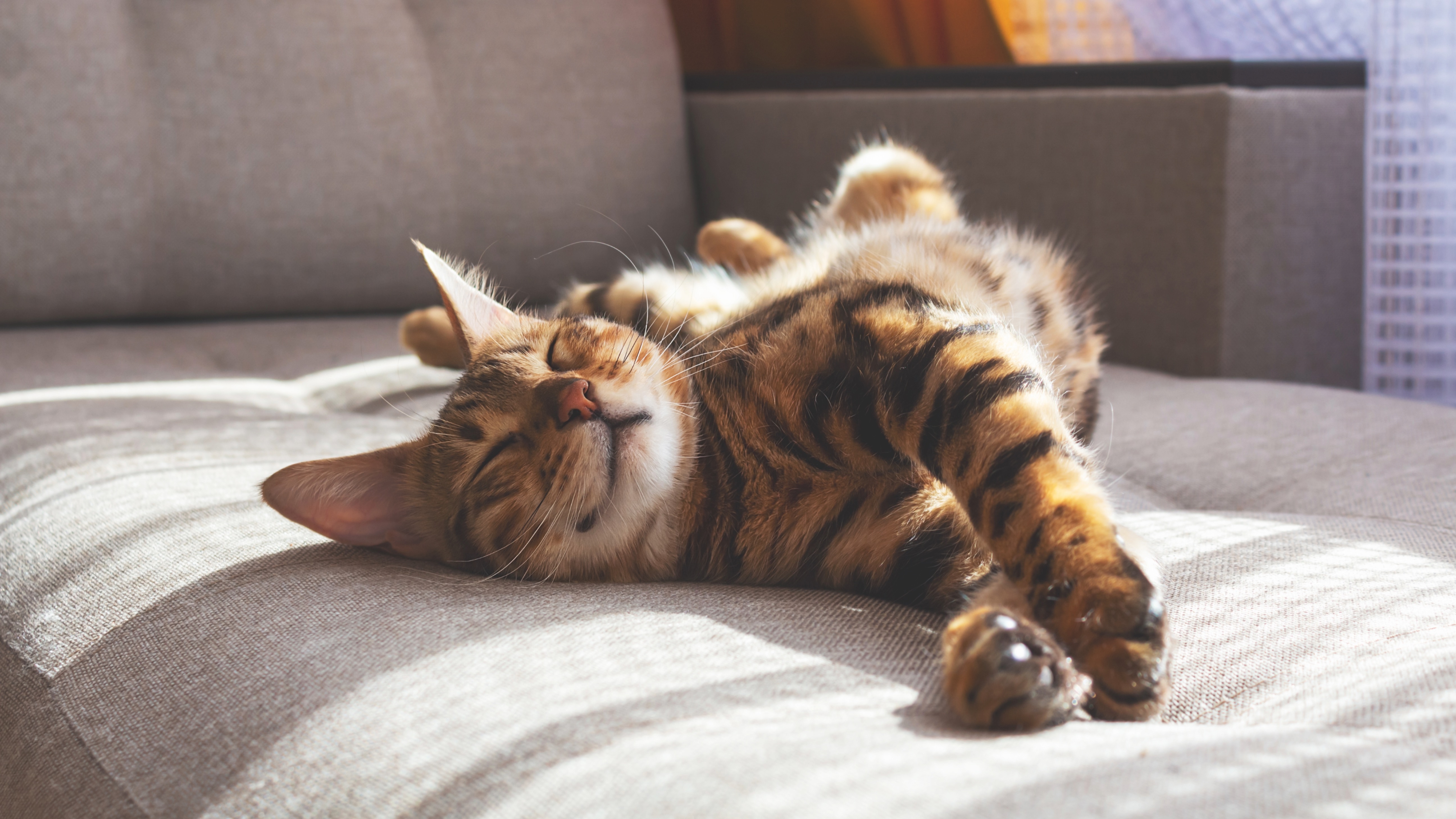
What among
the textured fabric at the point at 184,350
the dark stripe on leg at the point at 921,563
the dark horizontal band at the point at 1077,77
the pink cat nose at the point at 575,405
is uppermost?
the dark horizontal band at the point at 1077,77

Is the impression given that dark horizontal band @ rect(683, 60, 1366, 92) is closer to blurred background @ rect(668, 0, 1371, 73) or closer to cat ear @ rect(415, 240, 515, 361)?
blurred background @ rect(668, 0, 1371, 73)

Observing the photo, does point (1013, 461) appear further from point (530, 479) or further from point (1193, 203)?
point (1193, 203)

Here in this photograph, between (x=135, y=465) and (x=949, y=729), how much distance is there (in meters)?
0.93

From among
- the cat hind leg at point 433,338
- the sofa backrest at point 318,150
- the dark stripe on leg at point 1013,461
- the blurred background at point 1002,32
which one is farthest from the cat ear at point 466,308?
the blurred background at point 1002,32

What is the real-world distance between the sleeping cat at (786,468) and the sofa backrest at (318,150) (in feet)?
3.41

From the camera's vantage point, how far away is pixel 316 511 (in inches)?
36.1

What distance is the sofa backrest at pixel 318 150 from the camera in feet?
6.03

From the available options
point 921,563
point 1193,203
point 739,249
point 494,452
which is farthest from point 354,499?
point 1193,203

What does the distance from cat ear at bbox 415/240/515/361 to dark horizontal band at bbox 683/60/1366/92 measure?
1.21 m

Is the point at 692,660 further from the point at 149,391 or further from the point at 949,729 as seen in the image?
the point at 149,391

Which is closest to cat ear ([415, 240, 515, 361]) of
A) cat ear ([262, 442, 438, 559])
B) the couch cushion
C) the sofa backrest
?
cat ear ([262, 442, 438, 559])

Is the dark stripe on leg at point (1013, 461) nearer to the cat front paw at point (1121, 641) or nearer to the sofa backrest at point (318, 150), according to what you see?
the cat front paw at point (1121, 641)

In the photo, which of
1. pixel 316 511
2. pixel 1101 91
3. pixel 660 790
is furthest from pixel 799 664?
pixel 1101 91

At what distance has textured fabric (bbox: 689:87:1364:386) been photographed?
1711 millimetres
